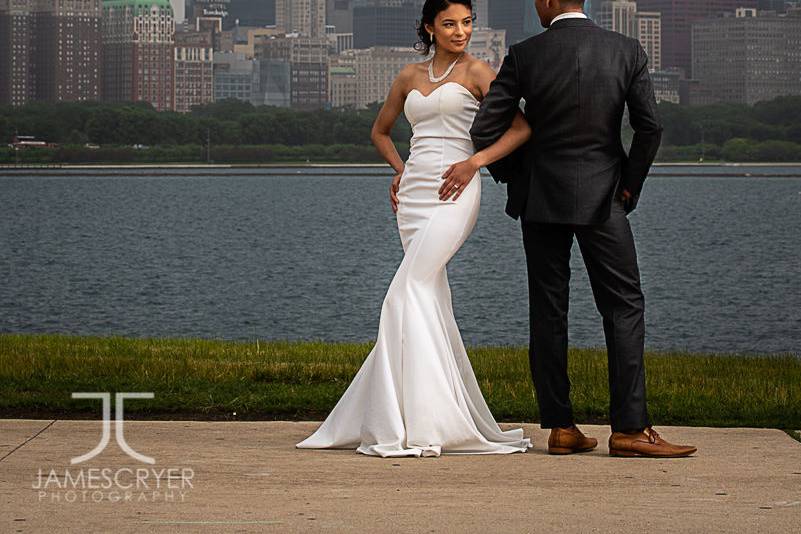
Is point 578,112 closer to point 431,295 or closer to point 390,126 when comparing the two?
point 431,295

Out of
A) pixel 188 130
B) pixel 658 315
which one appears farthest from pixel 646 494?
pixel 188 130

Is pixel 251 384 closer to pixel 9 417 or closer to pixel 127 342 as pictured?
pixel 9 417

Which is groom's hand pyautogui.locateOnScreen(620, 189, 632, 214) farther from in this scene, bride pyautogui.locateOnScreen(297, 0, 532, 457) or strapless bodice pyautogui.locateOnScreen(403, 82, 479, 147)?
strapless bodice pyautogui.locateOnScreen(403, 82, 479, 147)

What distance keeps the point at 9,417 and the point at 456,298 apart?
33336 millimetres

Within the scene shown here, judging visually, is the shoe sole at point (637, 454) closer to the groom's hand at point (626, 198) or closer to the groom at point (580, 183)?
the groom at point (580, 183)

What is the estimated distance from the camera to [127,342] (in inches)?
477

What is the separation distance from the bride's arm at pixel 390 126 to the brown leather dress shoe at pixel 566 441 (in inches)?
47.8

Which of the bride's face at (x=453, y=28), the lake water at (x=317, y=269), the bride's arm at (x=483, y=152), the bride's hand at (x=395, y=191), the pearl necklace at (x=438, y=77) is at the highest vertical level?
the bride's face at (x=453, y=28)

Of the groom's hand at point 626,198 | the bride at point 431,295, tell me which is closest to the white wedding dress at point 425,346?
the bride at point 431,295

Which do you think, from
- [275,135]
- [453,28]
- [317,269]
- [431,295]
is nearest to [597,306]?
[431,295]

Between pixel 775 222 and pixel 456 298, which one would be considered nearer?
pixel 456 298

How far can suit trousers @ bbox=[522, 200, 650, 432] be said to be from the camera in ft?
20.1

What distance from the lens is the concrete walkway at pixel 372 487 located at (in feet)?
→ 15.9

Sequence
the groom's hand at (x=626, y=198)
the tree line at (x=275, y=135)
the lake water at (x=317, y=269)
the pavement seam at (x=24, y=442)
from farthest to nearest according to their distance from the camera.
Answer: the tree line at (x=275, y=135) < the lake water at (x=317, y=269) < the groom's hand at (x=626, y=198) < the pavement seam at (x=24, y=442)
